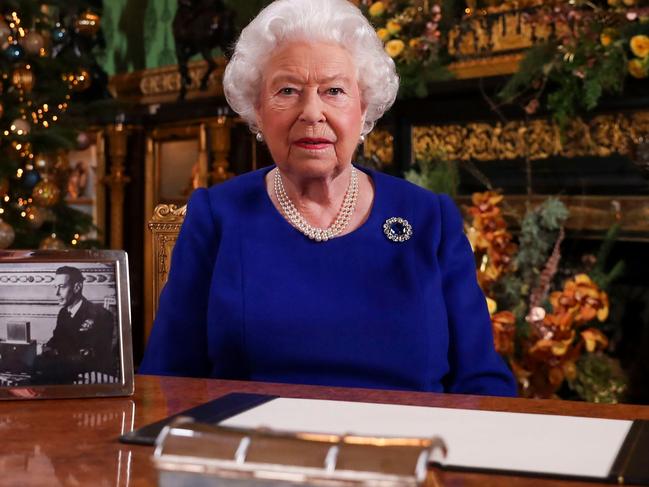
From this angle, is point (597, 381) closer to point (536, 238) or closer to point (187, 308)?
point (536, 238)

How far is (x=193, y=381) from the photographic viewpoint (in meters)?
1.43

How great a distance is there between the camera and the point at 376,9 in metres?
4.45

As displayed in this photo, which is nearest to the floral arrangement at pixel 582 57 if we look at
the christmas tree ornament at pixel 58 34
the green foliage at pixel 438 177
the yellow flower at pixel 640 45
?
the yellow flower at pixel 640 45

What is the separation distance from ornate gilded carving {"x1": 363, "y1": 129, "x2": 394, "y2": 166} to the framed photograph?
3557 mm

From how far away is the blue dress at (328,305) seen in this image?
1.76m

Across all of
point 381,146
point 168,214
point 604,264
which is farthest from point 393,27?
point 168,214

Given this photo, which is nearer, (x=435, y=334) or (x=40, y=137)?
(x=435, y=334)

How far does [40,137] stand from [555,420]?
4244mm

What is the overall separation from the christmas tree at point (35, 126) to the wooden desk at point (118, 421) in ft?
11.7

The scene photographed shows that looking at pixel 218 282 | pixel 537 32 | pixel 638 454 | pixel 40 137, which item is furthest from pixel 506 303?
pixel 638 454

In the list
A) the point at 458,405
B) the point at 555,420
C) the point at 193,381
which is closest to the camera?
the point at 555,420

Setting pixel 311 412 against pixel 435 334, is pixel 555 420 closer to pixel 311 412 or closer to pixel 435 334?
pixel 311 412

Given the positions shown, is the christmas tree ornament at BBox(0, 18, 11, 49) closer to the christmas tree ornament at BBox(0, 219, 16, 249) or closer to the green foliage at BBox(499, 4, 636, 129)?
the christmas tree ornament at BBox(0, 219, 16, 249)

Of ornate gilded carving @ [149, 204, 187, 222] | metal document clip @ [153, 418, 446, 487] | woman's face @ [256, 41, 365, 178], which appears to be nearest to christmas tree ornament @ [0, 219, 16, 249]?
ornate gilded carving @ [149, 204, 187, 222]
